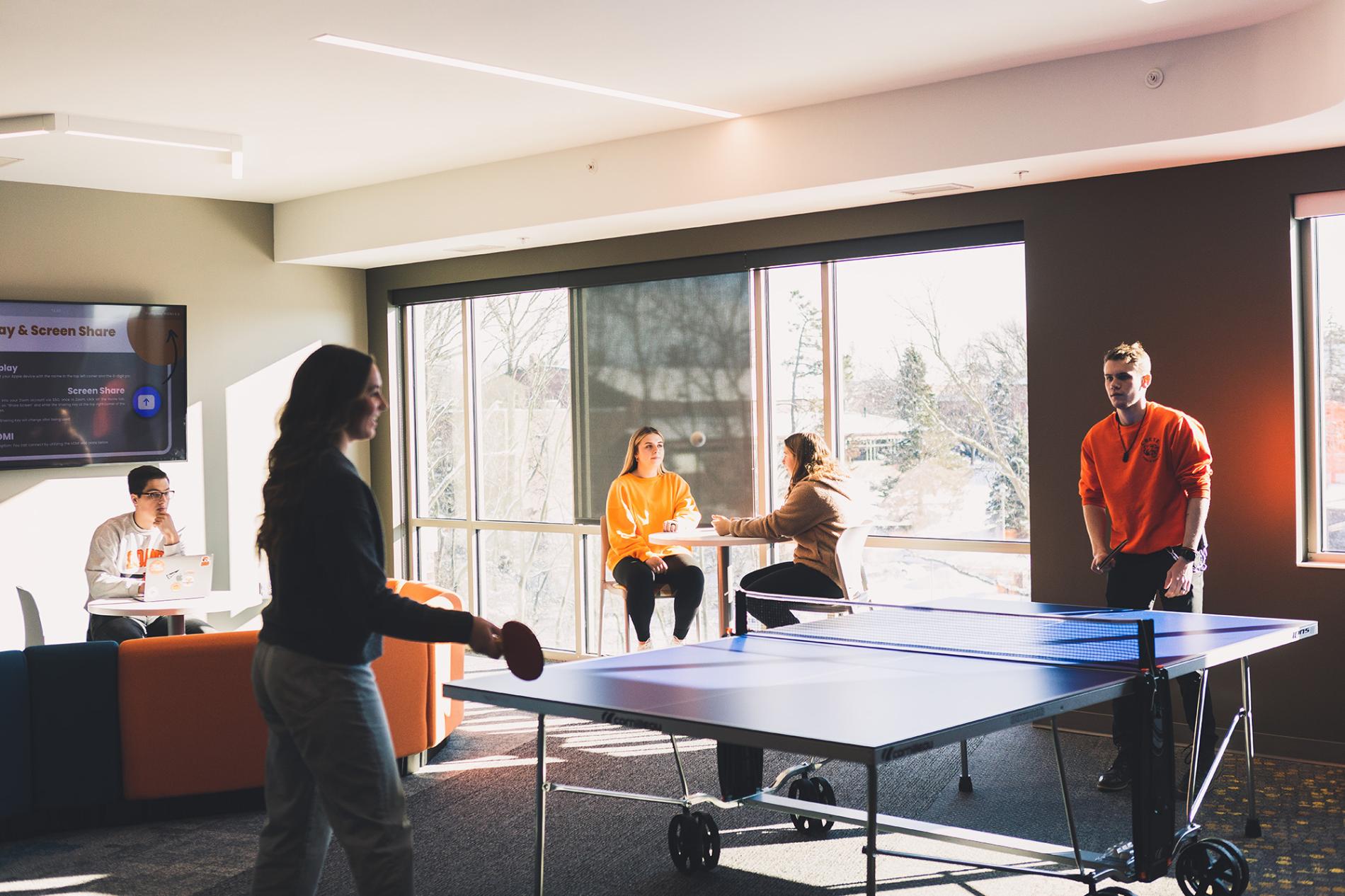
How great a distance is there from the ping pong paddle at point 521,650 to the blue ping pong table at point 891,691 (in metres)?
0.30

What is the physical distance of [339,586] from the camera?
98.8 inches

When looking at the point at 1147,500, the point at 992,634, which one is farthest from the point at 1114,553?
the point at 992,634

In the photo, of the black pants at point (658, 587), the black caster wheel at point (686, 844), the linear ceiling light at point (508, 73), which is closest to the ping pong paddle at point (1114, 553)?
the black caster wheel at point (686, 844)

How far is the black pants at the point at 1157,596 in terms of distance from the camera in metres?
4.59

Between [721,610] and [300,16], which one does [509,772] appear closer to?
[721,610]

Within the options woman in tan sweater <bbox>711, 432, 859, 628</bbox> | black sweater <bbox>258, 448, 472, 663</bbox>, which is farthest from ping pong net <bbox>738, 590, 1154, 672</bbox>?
woman in tan sweater <bbox>711, 432, 859, 628</bbox>

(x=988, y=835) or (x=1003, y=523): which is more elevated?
(x=1003, y=523)

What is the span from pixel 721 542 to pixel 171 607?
8.37ft

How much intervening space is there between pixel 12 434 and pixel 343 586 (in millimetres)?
5559

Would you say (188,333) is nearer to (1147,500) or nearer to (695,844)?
(695,844)

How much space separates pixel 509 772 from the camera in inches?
207


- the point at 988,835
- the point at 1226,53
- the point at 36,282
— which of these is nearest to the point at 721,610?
the point at 988,835

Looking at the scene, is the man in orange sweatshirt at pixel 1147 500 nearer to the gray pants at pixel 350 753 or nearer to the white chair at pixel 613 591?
the white chair at pixel 613 591

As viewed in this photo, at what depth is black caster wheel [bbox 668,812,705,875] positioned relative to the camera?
13.0 ft
